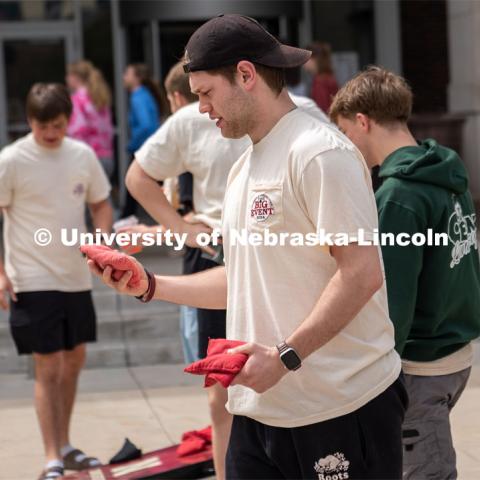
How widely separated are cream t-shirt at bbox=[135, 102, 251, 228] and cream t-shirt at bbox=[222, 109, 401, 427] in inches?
80.6

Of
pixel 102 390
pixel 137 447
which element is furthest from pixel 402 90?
pixel 102 390

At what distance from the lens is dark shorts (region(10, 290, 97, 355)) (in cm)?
569

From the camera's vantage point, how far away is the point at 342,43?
17.3 m

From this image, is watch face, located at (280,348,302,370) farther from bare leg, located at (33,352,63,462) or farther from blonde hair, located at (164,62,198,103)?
bare leg, located at (33,352,63,462)

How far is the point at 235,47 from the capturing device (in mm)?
2973

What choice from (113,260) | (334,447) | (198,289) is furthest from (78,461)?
(334,447)

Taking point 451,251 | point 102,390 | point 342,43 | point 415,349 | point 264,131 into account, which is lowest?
point 102,390

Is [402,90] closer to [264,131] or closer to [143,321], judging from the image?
[264,131]

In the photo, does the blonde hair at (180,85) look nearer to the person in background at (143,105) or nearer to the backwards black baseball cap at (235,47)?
the backwards black baseball cap at (235,47)

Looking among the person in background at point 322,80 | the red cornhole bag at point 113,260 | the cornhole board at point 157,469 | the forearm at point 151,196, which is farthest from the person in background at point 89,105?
the red cornhole bag at point 113,260

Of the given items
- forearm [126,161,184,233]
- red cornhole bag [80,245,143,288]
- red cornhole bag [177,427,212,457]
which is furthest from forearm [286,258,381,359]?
red cornhole bag [177,427,212,457]

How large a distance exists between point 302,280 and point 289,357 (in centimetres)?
22

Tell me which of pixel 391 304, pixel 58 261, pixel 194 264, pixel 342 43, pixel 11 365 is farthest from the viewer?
pixel 342 43

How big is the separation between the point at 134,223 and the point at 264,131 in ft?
8.25
